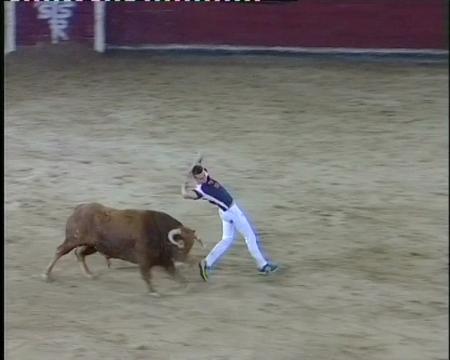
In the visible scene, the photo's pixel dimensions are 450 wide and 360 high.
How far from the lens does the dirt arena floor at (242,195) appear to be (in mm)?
3342

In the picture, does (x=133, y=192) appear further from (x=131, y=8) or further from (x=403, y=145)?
(x=131, y=8)

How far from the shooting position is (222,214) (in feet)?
13.4

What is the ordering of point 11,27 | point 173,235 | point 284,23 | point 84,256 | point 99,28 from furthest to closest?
point 11,27 → point 99,28 → point 284,23 → point 84,256 → point 173,235

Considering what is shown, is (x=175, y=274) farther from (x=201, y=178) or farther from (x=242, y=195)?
(x=242, y=195)

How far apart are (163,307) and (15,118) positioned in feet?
14.4

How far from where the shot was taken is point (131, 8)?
1008 centimetres

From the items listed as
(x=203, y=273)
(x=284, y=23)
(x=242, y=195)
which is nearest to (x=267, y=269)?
(x=203, y=273)

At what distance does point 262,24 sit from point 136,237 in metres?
6.05

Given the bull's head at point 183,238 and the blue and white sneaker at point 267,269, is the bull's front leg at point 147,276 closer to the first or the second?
the bull's head at point 183,238

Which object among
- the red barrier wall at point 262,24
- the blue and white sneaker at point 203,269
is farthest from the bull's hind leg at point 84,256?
the red barrier wall at point 262,24

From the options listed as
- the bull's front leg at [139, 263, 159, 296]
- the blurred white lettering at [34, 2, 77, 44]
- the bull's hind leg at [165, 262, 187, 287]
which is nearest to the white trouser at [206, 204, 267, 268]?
the bull's hind leg at [165, 262, 187, 287]

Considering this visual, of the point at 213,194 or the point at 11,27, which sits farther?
the point at 11,27

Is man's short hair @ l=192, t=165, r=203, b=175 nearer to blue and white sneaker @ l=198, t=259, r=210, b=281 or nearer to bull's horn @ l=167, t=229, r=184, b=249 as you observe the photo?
bull's horn @ l=167, t=229, r=184, b=249

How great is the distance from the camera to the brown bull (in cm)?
389
